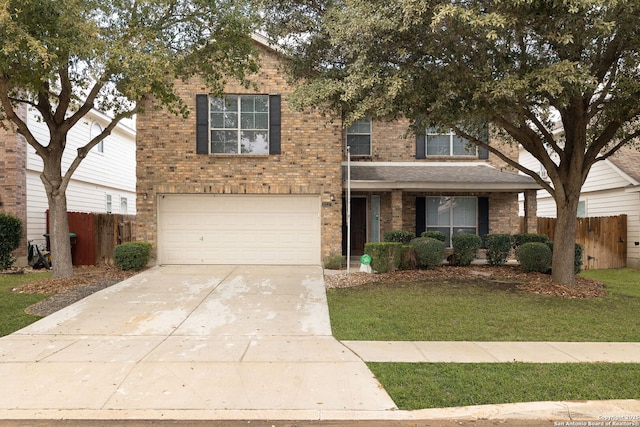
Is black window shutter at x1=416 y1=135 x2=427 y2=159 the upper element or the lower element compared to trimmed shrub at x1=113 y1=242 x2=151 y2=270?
upper

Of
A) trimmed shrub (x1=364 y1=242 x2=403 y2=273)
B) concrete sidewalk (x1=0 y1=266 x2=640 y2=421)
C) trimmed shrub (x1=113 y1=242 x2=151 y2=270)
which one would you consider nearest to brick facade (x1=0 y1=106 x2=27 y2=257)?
trimmed shrub (x1=113 y1=242 x2=151 y2=270)

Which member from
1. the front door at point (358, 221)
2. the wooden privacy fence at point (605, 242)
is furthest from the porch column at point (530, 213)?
the front door at point (358, 221)

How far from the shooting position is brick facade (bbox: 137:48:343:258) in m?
12.5

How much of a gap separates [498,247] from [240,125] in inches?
345

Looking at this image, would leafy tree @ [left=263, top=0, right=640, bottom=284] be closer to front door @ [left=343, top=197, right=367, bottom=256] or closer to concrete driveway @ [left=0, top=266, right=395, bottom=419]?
concrete driveway @ [left=0, top=266, right=395, bottom=419]

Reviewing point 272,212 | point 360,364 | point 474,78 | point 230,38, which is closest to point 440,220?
point 272,212

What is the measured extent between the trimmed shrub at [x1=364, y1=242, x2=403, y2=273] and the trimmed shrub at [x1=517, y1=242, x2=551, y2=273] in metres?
3.44

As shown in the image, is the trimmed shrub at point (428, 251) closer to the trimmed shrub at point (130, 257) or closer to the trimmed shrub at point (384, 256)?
the trimmed shrub at point (384, 256)

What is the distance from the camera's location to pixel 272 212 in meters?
12.9

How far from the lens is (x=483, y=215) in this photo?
14.7 m

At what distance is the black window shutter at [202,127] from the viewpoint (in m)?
12.5

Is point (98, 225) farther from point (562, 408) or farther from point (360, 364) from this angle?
point (562, 408)

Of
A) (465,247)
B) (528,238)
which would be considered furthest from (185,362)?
(528,238)

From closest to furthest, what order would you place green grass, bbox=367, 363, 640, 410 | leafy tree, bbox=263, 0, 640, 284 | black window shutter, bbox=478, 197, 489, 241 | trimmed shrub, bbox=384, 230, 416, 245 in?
green grass, bbox=367, 363, 640, 410 → leafy tree, bbox=263, 0, 640, 284 → trimmed shrub, bbox=384, 230, 416, 245 → black window shutter, bbox=478, 197, 489, 241
